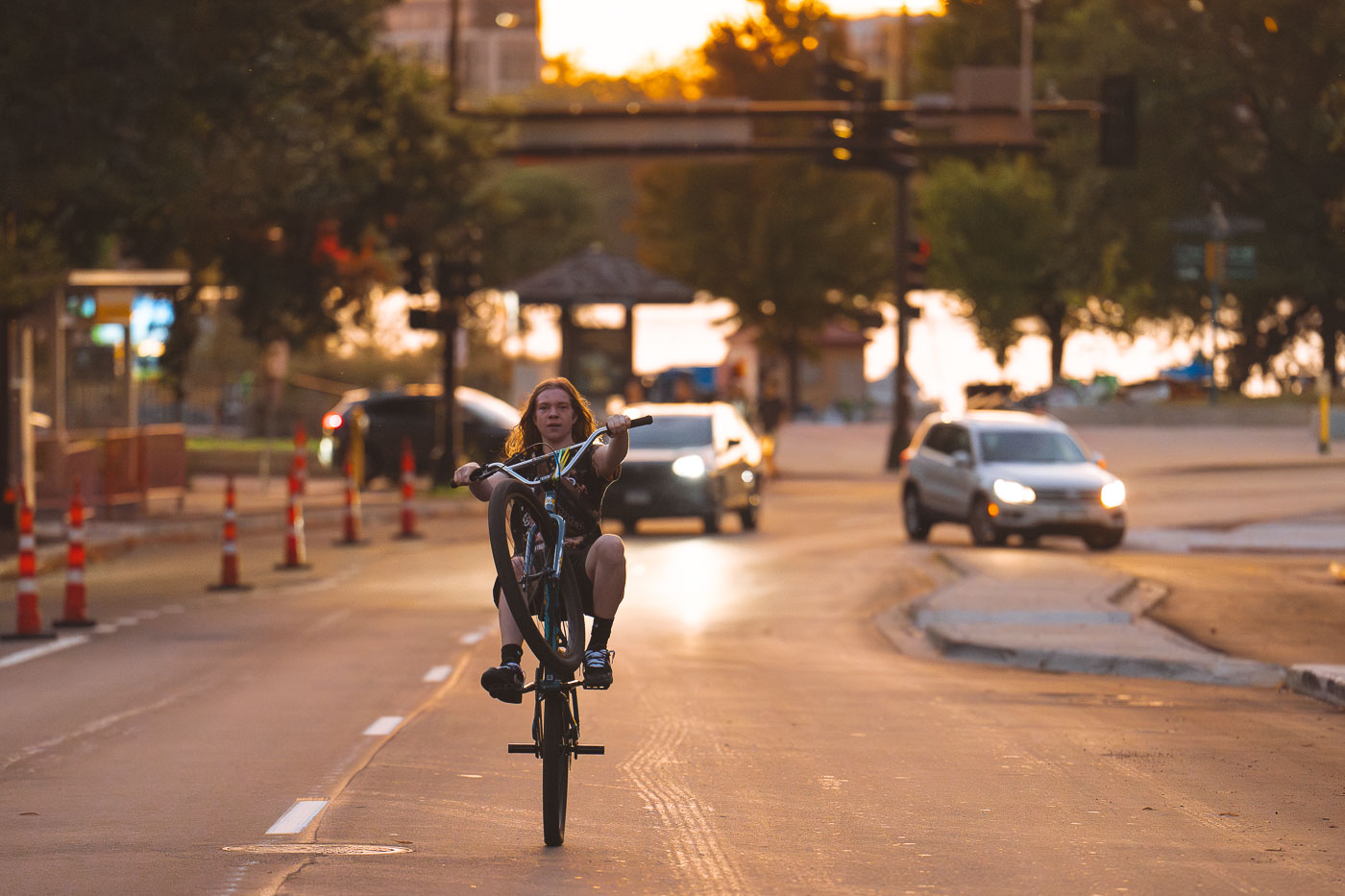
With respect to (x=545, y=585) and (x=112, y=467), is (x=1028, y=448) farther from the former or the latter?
(x=545, y=585)

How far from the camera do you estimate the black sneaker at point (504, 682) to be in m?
8.00

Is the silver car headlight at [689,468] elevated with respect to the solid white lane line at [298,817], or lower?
elevated

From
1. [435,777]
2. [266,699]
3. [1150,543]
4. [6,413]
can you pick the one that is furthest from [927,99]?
[435,777]

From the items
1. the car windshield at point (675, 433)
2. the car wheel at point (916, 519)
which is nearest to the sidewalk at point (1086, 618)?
the car wheel at point (916, 519)

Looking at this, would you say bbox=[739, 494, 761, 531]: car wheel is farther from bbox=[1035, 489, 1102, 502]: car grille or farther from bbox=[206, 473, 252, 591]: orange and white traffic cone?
bbox=[206, 473, 252, 591]: orange and white traffic cone

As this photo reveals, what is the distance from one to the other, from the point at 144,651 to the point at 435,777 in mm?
6617

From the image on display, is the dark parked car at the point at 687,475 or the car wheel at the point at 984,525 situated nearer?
the car wheel at the point at 984,525

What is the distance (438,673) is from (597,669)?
6.35 meters

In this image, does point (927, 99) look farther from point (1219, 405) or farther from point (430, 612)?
point (430, 612)

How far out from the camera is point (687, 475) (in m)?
28.2

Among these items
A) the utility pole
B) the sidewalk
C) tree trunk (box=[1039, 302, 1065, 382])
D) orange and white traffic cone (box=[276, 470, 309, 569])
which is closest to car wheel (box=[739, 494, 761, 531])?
the sidewalk

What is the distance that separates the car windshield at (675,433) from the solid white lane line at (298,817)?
63.3ft

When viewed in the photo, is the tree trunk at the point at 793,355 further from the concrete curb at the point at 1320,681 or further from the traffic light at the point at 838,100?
the concrete curb at the point at 1320,681

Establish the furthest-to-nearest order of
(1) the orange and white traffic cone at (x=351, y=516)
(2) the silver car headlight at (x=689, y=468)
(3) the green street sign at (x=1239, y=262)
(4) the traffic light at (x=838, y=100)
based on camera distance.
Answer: (3) the green street sign at (x=1239, y=262)
(4) the traffic light at (x=838, y=100)
(2) the silver car headlight at (x=689, y=468)
(1) the orange and white traffic cone at (x=351, y=516)
